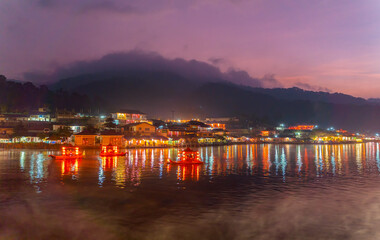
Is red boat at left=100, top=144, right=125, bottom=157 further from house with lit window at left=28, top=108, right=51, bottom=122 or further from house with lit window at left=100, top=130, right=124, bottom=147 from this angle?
house with lit window at left=28, top=108, right=51, bottom=122

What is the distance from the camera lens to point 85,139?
5388cm

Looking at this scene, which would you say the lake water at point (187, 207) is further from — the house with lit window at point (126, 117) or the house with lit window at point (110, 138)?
the house with lit window at point (126, 117)

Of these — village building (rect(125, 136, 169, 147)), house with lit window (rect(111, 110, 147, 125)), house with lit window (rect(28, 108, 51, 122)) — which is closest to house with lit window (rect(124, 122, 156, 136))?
village building (rect(125, 136, 169, 147))

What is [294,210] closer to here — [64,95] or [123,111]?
[123,111]

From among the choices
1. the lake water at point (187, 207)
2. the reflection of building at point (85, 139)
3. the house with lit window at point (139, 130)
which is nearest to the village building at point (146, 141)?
the house with lit window at point (139, 130)

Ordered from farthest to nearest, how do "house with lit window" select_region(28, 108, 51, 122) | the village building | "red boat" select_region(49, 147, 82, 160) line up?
1. "house with lit window" select_region(28, 108, 51, 122)
2. the village building
3. "red boat" select_region(49, 147, 82, 160)

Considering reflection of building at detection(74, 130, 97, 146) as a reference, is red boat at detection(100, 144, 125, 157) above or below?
below

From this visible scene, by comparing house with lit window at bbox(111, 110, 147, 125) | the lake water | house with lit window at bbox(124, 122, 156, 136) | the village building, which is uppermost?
house with lit window at bbox(111, 110, 147, 125)

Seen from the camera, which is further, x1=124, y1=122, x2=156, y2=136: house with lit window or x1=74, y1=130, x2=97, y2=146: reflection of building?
x1=124, y1=122, x2=156, y2=136: house with lit window

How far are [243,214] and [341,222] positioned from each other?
12.2 feet

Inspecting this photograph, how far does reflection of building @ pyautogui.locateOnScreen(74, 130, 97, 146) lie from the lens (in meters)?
53.4

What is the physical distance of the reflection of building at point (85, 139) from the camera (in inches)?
2104

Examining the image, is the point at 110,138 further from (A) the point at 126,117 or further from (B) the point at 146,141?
(A) the point at 126,117

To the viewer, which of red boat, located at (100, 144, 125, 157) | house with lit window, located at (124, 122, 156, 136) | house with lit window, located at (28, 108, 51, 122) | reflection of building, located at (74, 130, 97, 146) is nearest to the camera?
red boat, located at (100, 144, 125, 157)
